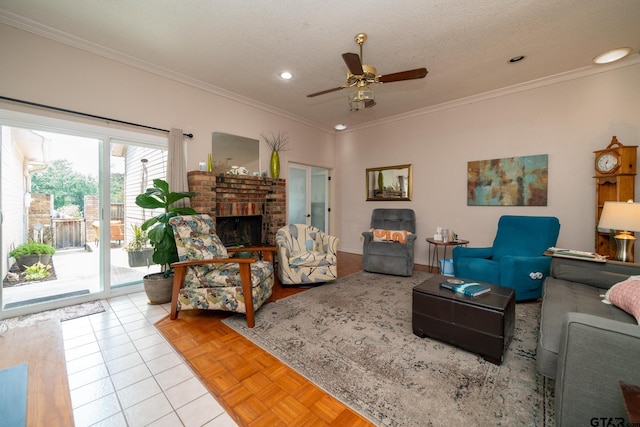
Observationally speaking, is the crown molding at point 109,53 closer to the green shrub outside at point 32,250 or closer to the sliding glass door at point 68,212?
the sliding glass door at point 68,212

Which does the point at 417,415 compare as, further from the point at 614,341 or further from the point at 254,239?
the point at 254,239

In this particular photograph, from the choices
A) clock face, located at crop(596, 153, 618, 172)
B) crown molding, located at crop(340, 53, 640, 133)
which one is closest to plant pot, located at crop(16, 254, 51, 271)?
crown molding, located at crop(340, 53, 640, 133)

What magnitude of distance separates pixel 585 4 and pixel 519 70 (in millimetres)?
1149

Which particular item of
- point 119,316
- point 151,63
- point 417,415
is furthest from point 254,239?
point 417,415

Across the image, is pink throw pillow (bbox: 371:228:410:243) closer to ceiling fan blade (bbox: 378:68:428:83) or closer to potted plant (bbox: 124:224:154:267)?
ceiling fan blade (bbox: 378:68:428:83)

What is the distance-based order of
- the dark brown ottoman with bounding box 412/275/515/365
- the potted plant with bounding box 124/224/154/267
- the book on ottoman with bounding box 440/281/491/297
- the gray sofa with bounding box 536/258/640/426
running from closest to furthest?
the gray sofa with bounding box 536/258/640/426, the dark brown ottoman with bounding box 412/275/515/365, the book on ottoman with bounding box 440/281/491/297, the potted plant with bounding box 124/224/154/267

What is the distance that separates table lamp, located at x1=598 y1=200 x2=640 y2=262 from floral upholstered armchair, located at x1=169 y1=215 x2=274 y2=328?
3221mm

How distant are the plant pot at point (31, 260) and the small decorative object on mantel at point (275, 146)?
2991 mm

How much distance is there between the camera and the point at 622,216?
222cm

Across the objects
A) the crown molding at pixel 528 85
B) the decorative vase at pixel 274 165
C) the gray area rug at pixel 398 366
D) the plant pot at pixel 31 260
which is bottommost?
the gray area rug at pixel 398 366

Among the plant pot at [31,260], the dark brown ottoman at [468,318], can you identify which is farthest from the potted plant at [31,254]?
the dark brown ottoman at [468,318]

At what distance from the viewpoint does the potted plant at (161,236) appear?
112 inches

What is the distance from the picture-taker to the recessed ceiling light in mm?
2784

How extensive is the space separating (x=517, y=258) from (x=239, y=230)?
3.74m
